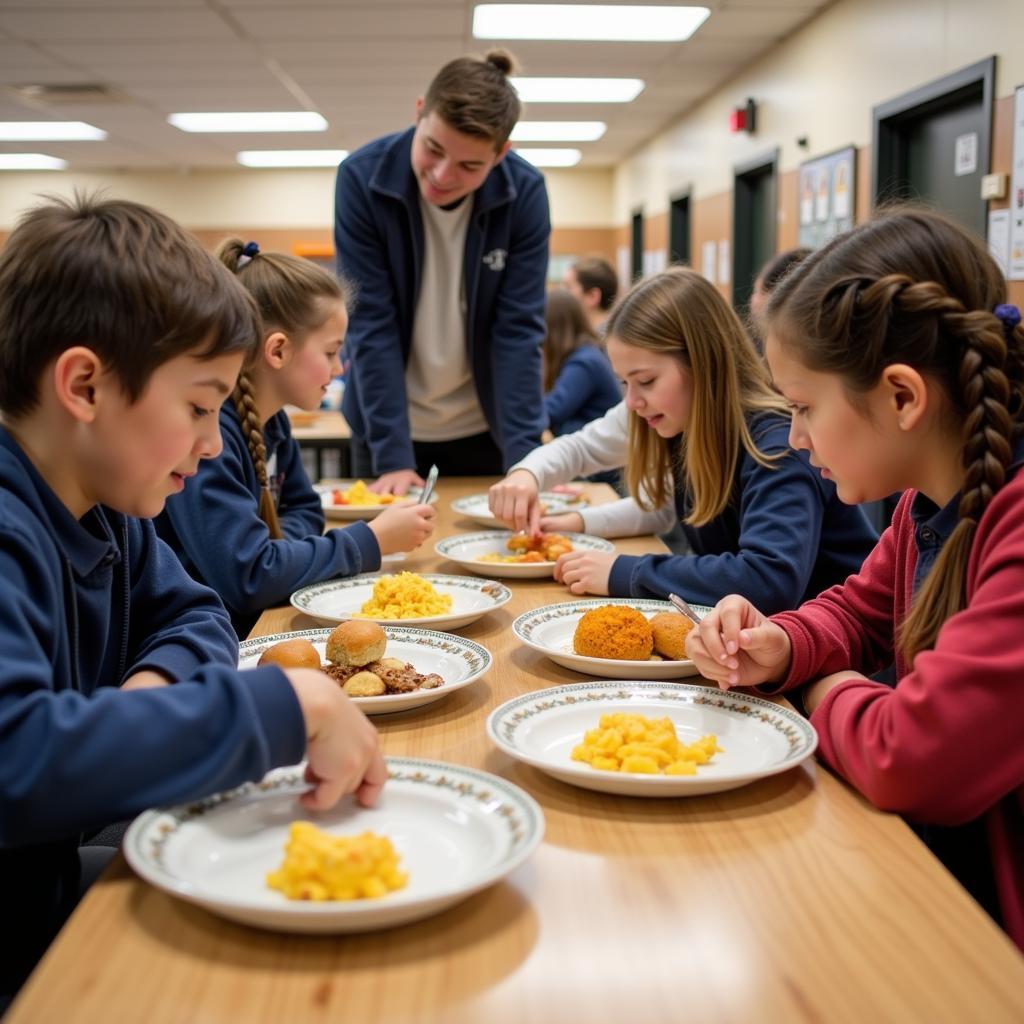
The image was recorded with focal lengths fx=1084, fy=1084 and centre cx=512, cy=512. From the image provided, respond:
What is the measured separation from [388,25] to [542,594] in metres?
4.36

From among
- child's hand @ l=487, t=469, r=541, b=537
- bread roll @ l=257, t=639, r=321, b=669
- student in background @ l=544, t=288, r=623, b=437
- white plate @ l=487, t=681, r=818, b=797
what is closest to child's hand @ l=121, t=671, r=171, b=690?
bread roll @ l=257, t=639, r=321, b=669

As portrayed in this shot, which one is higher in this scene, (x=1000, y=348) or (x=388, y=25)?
(x=388, y=25)

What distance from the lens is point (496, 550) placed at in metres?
2.11

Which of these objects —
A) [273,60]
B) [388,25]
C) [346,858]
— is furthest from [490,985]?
[273,60]

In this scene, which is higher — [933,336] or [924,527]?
[933,336]

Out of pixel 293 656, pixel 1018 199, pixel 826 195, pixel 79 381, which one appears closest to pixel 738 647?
pixel 293 656

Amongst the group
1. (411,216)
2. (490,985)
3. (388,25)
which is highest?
(388,25)

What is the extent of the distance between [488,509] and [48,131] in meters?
7.56

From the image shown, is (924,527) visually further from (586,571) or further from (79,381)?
(79,381)

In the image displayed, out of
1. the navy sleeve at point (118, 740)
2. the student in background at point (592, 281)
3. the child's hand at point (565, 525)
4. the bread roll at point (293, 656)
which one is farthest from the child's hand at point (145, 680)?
the student in background at point (592, 281)

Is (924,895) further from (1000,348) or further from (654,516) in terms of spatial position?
(654,516)

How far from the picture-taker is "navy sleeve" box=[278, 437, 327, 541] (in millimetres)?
2207

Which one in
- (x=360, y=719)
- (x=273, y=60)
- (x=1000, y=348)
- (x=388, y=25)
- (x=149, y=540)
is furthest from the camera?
(x=273, y=60)

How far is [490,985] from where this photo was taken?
0.71 metres
